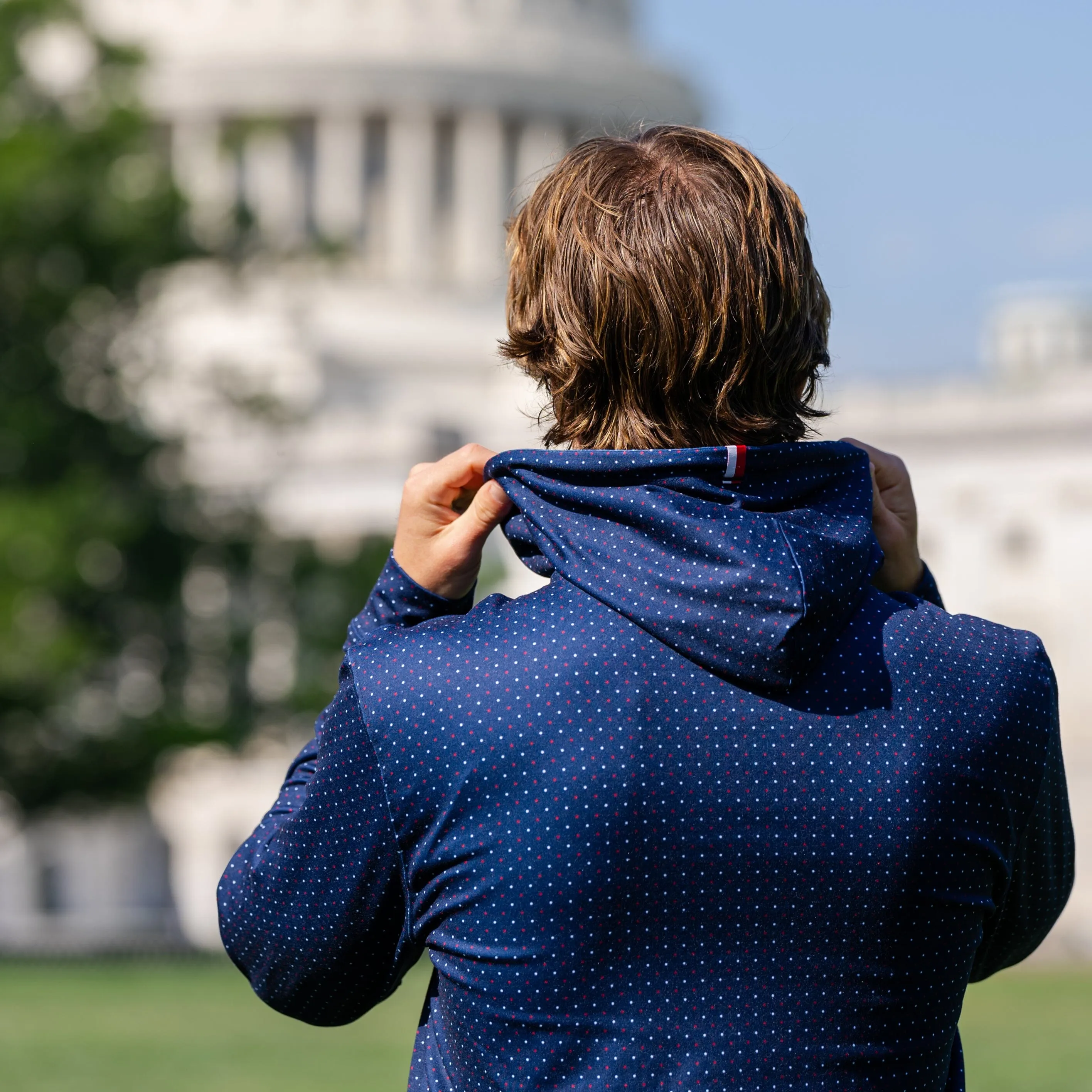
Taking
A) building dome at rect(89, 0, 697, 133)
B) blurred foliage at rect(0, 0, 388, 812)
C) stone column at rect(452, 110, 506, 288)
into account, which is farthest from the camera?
building dome at rect(89, 0, 697, 133)

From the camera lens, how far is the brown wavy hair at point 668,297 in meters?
2.04

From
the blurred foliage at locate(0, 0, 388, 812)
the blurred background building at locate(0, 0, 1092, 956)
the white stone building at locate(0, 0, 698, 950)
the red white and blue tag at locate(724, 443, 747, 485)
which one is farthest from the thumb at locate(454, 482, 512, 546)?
the white stone building at locate(0, 0, 698, 950)

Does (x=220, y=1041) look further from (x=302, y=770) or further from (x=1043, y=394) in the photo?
(x=1043, y=394)

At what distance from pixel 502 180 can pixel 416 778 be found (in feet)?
207

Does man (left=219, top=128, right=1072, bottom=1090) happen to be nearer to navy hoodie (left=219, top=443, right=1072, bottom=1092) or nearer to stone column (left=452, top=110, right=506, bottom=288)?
navy hoodie (left=219, top=443, right=1072, bottom=1092)

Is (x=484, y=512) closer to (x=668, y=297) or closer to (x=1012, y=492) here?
(x=668, y=297)

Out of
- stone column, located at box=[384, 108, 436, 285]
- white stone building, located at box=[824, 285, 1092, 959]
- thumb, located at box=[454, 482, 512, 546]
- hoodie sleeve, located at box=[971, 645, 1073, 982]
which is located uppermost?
thumb, located at box=[454, 482, 512, 546]

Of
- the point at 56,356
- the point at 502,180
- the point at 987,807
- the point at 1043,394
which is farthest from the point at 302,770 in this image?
the point at 502,180

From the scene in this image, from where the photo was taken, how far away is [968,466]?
55156mm

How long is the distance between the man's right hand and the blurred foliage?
1601 centimetres

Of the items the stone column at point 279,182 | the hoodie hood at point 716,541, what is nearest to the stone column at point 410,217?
the stone column at point 279,182

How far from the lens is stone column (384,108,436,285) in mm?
62438

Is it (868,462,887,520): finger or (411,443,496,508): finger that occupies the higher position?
(411,443,496,508): finger

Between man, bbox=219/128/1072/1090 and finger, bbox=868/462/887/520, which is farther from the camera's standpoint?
finger, bbox=868/462/887/520
